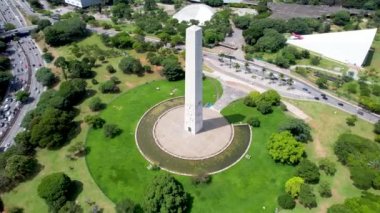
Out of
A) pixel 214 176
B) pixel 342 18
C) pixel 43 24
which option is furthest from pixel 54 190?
pixel 342 18

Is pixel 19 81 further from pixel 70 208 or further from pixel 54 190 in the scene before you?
pixel 70 208

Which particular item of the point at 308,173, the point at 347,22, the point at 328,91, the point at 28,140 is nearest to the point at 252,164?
the point at 308,173

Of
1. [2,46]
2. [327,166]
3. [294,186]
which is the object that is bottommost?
[327,166]

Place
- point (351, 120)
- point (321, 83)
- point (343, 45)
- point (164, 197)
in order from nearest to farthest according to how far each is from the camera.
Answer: point (164, 197), point (351, 120), point (321, 83), point (343, 45)

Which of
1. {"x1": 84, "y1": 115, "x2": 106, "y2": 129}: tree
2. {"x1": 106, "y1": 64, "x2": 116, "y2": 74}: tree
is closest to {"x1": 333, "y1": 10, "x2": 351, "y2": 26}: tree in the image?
{"x1": 106, "y1": 64, "x2": 116, "y2": 74}: tree

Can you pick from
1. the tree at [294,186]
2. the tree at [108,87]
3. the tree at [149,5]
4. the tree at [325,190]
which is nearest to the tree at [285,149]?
the tree at [294,186]

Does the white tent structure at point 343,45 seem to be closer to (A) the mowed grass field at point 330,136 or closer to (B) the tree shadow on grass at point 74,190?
(A) the mowed grass field at point 330,136
